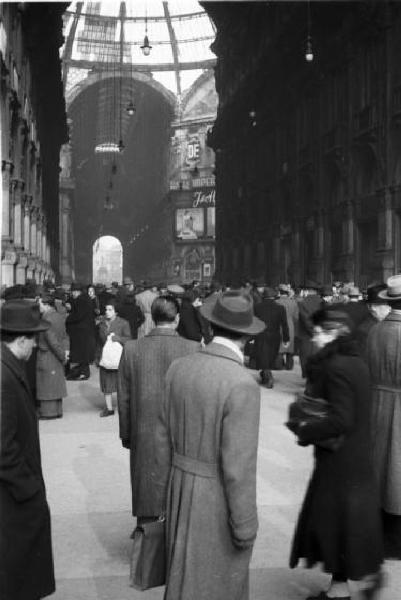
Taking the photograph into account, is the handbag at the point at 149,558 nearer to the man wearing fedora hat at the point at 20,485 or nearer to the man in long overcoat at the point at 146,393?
the man wearing fedora hat at the point at 20,485

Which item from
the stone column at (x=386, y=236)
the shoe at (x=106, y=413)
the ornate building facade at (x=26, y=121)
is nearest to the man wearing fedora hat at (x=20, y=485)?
the shoe at (x=106, y=413)

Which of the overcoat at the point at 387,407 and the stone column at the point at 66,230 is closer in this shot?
the overcoat at the point at 387,407

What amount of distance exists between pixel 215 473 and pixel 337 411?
0.98m

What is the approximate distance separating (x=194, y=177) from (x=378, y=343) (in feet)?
200

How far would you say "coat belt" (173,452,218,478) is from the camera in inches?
133

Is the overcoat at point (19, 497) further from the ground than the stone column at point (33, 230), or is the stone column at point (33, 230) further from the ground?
the stone column at point (33, 230)

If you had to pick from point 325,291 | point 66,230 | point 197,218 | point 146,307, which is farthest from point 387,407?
point 66,230

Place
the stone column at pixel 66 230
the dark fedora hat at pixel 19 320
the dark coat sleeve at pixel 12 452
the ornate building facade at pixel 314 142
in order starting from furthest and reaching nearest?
the stone column at pixel 66 230 < the ornate building facade at pixel 314 142 < the dark fedora hat at pixel 19 320 < the dark coat sleeve at pixel 12 452

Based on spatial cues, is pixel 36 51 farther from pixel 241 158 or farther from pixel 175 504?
pixel 175 504

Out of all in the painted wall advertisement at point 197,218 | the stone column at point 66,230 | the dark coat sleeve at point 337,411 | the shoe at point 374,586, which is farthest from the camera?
the painted wall advertisement at point 197,218

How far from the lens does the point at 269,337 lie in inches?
533

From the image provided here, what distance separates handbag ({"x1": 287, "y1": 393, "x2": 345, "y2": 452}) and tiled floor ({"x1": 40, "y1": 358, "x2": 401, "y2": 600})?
1122 millimetres

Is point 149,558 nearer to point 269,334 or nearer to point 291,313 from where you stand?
point 269,334

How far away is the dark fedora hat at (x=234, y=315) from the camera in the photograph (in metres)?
3.49
